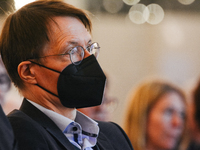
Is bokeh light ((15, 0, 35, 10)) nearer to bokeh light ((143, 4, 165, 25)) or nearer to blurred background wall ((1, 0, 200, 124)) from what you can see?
blurred background wall ((1, 0, 200, 124))

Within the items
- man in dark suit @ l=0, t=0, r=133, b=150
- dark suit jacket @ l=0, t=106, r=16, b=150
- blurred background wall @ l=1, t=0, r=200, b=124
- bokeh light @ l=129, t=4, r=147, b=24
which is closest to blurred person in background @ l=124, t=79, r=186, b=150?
blurred background wall @ l=1, t=0, r=200, b=124

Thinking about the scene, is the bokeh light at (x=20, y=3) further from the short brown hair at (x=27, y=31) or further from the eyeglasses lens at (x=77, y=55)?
Result: the eyeglasses lens at (x=77, y=55)

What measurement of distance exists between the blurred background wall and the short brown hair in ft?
7.70

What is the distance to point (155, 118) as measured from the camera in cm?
342

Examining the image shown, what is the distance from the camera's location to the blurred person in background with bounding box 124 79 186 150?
11.0ft

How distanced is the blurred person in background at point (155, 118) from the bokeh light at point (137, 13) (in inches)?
38.2

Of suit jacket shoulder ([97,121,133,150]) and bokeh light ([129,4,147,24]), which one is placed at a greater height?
bokeh light ([129,4,147,24])

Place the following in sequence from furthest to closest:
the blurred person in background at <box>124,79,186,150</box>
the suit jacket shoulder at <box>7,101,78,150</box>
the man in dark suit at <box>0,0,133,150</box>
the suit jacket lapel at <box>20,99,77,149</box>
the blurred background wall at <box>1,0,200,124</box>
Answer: the blurred background wall at <box>1,0,200,124</box>
the blurred person in background at <box>124,79,186,150</box>
the man in dark suit at <box>0,0,133,150</box>
the suit jacket lapel at <box>20,99,77,149</box>
the suit jacket shoulder at <box>7,101,78,150</box>

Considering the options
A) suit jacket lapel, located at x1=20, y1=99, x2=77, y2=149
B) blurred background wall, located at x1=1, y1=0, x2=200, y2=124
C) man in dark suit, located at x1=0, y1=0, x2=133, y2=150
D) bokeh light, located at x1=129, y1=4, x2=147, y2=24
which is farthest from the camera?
bokeh light, located at x1=129, y1=4, x2=147, y2=24

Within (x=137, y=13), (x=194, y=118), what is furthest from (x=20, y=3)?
(x=194, y=118)

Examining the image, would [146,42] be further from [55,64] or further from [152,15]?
[55,64]

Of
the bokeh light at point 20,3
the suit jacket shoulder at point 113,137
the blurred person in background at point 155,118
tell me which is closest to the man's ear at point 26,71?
the bokeh light at point 20,3

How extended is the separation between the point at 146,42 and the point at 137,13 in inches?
15.9

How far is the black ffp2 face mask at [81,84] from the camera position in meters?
1.47
